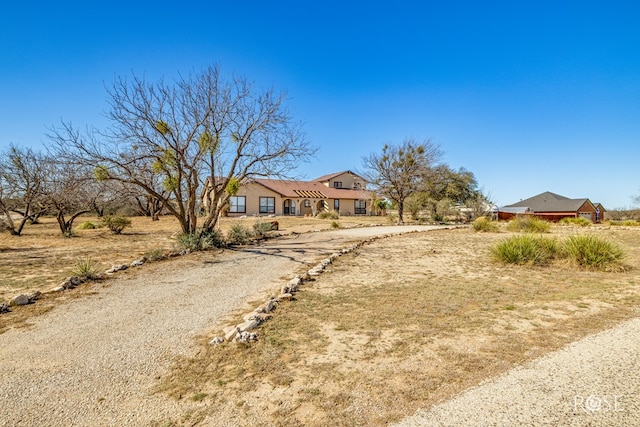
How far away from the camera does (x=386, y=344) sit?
400 cm

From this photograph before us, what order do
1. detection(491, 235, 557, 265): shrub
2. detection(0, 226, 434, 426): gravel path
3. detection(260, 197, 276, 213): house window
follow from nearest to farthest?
detection(0, 226, 434, 426): gravel path
detection(491, 235, 557, 265): shrub
detection(260, 197, 276, 213): house window

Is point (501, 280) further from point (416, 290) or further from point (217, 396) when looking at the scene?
point (217, 396)

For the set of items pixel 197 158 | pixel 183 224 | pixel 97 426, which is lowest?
pixel 97 426

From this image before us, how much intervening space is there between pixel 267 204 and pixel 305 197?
441 cm

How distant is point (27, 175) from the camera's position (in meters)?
18.1

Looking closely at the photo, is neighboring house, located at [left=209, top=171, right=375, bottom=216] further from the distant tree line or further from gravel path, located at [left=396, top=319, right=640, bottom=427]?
gravel path, located at [left=396, top=319, right=640, bottom=427]

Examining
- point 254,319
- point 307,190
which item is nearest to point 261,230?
point 254,319

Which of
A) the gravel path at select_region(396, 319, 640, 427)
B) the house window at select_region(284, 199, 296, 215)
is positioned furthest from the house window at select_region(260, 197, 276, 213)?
the gravel path at select_region(396, 319, 640, 427)

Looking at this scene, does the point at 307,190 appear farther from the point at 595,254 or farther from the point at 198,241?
the point at 595,254

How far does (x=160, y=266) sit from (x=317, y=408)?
7.48 m

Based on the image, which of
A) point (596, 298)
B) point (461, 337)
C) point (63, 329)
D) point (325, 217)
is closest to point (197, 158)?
point (63, 329)

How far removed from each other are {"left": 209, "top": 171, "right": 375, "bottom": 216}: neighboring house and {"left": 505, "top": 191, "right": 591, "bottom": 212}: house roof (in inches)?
731

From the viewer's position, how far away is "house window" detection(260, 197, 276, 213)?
1489 inches

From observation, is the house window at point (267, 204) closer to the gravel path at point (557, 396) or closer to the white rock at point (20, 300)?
the white rock at point (20, 300)
